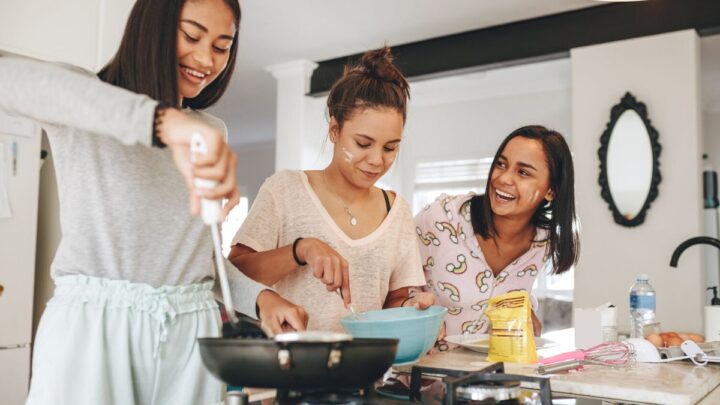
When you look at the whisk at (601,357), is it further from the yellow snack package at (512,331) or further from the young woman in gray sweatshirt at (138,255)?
the young woman in gray sweatshirt at (138,255)

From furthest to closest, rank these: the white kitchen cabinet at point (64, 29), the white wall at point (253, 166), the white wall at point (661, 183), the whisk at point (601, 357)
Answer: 1. the white wall at point (253, 166)
2. the white wall at point (661, 183)
3. the white kitchen cabinet at point (64, 29)
4. the whisk at point (601, 357)

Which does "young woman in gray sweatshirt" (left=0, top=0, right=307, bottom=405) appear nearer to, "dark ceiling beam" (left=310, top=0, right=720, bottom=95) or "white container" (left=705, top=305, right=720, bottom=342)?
"white container" (left=705, top=305, right=720, bottom=342)

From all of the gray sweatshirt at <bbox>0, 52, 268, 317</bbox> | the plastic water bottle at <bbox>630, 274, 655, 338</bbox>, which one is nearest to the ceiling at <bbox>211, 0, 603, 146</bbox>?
the plastic water bottle at <bbox>630, 274, 655, 338</bbox>

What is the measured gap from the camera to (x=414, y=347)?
109 centimetres

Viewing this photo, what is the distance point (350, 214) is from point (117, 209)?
0.65m

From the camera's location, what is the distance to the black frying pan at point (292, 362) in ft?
2.21

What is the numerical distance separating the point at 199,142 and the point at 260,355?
0.77ft

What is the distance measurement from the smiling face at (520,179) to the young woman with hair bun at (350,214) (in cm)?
48

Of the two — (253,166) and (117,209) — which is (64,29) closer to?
(117,209)

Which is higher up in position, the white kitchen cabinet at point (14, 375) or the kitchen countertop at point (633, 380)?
the kitchen countertop at point (633, 380)

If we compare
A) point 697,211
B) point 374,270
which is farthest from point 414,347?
point 697,211

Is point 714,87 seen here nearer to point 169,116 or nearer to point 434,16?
point 434,16

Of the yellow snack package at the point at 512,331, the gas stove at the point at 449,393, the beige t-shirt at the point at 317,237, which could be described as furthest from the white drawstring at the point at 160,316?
the yellow snack package at the point at 512,331

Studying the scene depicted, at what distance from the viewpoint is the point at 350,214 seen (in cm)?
150
